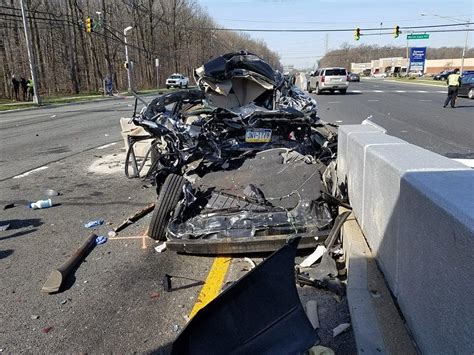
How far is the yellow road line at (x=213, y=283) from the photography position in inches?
133

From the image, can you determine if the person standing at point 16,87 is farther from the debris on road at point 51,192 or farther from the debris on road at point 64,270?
the debris on road at point 64,270

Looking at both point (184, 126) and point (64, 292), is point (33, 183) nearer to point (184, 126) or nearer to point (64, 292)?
point (184, 126)

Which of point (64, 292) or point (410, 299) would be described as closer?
point (410, 299)

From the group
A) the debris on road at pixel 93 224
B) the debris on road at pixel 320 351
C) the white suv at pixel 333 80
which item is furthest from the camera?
the white suv at pixel 333 80

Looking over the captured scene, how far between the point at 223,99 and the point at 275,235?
11.2 feet

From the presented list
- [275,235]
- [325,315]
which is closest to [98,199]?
[275,235]

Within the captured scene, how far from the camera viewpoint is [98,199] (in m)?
6.48

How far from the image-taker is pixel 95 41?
175 ft

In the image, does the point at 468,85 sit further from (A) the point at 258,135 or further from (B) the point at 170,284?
(B) the point at 170,284

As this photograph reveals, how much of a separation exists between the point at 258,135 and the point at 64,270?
304 centimetres

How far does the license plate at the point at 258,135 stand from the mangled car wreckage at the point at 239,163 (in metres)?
0.01

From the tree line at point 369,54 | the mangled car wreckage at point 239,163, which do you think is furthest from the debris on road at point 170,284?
the tree line at point 369,54

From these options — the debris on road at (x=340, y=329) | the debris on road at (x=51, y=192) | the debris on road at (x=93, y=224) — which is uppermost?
the debris on road at (x=340, y=329)

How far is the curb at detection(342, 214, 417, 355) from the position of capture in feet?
7.63
